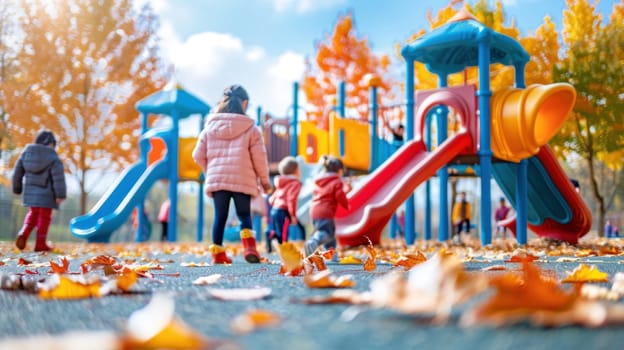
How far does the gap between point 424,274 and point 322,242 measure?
13.2 feet

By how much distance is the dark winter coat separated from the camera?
675 cm

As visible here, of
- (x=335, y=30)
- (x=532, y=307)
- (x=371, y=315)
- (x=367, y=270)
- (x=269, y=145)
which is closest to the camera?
(x=532, y=307)

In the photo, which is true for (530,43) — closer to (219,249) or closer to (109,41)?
(109,41)

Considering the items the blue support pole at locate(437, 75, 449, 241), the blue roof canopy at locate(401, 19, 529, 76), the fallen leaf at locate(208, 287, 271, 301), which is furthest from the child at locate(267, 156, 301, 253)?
the fallen leaf at locate(208, 287, 271, 301)

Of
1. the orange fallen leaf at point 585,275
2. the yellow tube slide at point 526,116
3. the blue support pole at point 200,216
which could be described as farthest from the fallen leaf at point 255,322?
the blue support pole at point 200,216

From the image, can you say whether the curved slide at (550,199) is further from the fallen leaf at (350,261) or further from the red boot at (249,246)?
the red boot at (249,246)

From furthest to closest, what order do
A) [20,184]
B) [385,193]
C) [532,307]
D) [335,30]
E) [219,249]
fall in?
[335,30] < [385,193] < [20,184] < [219,249] < [532,307]

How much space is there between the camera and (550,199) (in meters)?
9.26

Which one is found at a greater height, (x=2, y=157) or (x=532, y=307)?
(x=2, y=157)

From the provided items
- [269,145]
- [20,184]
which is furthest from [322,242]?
[269,145]

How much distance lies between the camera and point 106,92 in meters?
15.8

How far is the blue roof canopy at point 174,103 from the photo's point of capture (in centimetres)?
1322

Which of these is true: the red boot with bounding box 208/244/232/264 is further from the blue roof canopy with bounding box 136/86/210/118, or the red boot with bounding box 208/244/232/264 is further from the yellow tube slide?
the blue roof canopy with bounding box 136/86/210/118

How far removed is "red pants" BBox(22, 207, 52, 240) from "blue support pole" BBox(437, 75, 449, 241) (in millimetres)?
6051
